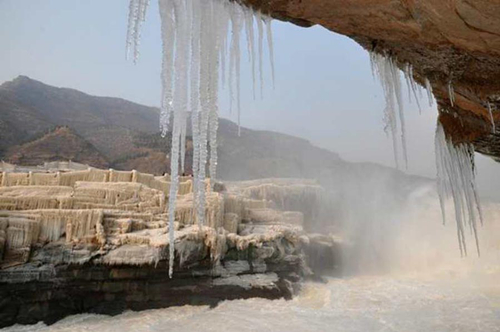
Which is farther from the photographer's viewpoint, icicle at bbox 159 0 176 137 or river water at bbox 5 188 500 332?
river water at bbox 5 188 500 332

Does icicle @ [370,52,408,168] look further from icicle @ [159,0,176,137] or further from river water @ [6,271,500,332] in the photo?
river water @ [6,271,500,332]

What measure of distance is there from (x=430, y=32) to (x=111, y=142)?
44678mm

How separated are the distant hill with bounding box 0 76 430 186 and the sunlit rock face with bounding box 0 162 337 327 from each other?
1235 cm

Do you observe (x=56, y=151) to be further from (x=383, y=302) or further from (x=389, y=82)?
(x=389, y=82)

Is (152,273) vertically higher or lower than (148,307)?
higher

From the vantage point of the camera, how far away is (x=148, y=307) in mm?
13508

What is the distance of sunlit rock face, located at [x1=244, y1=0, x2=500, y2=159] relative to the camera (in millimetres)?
2316

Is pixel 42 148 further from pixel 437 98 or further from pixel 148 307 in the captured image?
pixel 437 98

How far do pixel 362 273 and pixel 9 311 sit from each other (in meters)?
22.5

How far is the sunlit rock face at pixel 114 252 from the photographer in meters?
12.1

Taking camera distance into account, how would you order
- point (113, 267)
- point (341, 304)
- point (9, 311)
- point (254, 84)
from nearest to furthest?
point (254, 84) < point (9, 311) < point (113, 267) < point (341, 304)

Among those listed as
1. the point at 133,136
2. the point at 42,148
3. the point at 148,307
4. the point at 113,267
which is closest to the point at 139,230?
the point at 113,267

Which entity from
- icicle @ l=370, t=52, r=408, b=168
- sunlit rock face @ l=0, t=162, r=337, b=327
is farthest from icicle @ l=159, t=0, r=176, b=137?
sunlit rock face @ l=0, t=162, r=337, b=327

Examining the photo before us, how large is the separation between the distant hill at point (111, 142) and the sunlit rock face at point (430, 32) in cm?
2279
